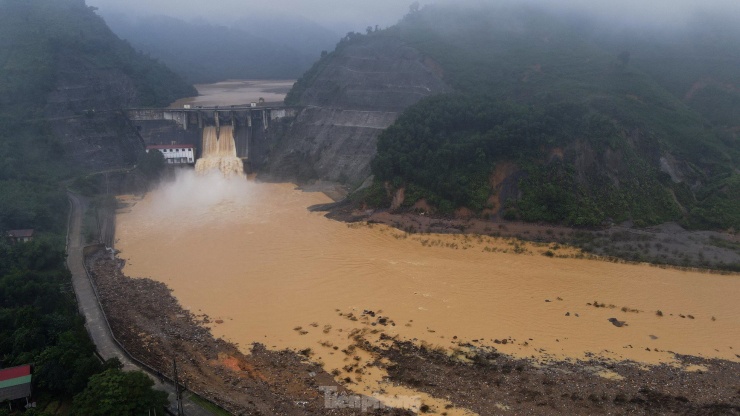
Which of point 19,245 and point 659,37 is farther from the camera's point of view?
point 659,37

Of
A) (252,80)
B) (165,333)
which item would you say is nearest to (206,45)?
(252,80)

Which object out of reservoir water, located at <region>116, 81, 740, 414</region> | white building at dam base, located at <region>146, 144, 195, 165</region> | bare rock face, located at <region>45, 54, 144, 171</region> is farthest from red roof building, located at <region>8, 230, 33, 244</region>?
white building at dam base, located at <region>146, 144, 195, 165</region>

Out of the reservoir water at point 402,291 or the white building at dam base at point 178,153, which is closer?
the reservoir water at point 402,291

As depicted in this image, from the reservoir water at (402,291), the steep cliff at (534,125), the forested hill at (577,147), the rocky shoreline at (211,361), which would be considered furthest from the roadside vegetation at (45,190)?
the forested hill at (577,147)

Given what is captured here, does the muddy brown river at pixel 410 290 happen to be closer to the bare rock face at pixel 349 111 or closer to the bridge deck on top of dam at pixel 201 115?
the bare rock face at pixel 349 111

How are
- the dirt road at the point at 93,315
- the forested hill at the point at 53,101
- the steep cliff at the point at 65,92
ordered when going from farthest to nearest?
the steep cliff at the point at 65,92 → the forested hill at the point at 53,101 → the dirt road at the point at 93,315

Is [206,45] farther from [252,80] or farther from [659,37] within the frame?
[659,37]
